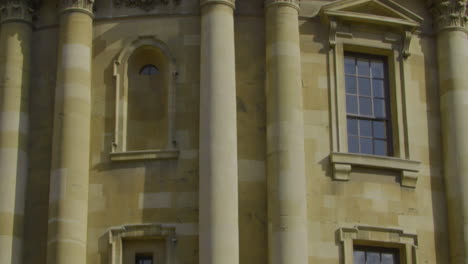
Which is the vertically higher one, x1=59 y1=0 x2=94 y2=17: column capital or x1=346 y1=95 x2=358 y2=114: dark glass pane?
x1=59 y1=0 x2=94 y2=17: column capital

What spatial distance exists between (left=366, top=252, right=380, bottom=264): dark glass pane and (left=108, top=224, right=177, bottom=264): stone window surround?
17.0 ft

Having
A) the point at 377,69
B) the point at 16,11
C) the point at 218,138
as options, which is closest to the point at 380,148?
the point at 377,69

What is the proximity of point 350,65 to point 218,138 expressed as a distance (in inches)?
197

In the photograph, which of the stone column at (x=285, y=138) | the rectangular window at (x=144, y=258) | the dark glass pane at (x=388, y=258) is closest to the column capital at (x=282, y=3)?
the stone column at (x=285, y=138)

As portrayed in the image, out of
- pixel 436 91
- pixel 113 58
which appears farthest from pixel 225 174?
pixel 436 91

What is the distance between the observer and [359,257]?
31.0 m

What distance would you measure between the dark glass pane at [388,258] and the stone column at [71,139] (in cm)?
789

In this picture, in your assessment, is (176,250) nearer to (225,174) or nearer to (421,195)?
(225,174)

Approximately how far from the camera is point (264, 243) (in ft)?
98.9

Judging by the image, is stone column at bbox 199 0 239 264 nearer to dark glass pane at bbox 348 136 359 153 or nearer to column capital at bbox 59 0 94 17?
column capital at bbox 59 0 94 17

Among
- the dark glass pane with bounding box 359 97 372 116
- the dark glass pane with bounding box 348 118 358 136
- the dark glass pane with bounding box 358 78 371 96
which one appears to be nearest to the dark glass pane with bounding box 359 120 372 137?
the dark glass pane with bounding box 348 118 358 136

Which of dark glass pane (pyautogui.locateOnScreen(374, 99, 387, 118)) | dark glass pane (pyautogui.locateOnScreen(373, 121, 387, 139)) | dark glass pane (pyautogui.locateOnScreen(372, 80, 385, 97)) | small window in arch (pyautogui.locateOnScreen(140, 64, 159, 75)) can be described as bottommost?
dark glass pane (pyautogui.locateOnScreen(373, 121, 387, 139))

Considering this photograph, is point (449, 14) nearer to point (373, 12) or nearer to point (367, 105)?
point (373, 12)

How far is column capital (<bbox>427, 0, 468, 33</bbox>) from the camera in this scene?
110 feet
